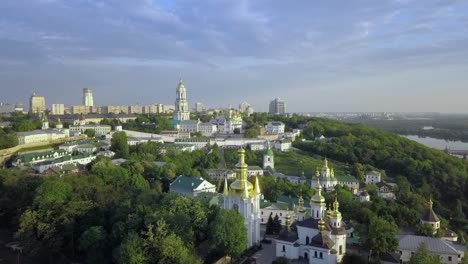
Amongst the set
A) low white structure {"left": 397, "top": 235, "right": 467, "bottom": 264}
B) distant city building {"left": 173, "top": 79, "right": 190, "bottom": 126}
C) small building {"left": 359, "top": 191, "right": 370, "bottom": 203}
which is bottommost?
small building {"left": 359, "top": 191, "right": 370, "bottom": 203}

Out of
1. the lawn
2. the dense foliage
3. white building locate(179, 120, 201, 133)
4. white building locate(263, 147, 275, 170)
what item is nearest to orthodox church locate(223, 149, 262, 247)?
the dense foliage

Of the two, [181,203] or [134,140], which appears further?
[134,140]

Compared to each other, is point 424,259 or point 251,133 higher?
point 251,133

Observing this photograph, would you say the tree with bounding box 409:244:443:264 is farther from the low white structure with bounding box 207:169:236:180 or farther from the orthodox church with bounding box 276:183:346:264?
the low white structure with bounding box 207:169:236:180

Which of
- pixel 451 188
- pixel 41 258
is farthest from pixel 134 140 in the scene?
pixel 451 188

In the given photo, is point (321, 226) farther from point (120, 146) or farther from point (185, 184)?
point (120, 146)

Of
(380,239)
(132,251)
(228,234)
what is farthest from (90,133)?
(380,239)

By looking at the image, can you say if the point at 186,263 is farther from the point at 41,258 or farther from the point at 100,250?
the point at 41,258
